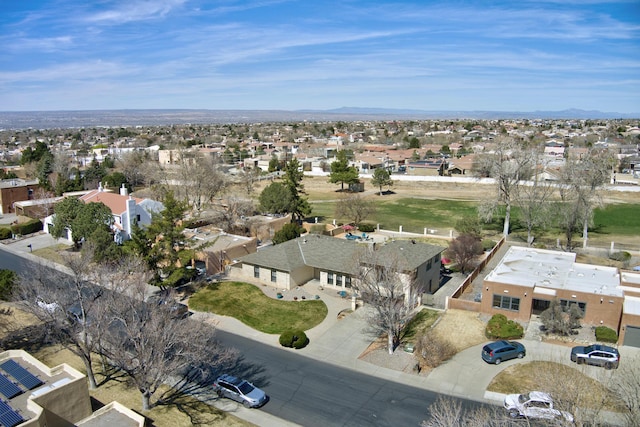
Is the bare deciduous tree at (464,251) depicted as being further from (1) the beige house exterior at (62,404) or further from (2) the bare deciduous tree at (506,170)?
(1) the beige house exterior at (62,404)

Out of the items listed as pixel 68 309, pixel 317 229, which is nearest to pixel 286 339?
pixel 68 309

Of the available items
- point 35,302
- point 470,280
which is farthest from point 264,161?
point 35,302

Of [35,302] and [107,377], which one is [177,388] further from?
[35,302]

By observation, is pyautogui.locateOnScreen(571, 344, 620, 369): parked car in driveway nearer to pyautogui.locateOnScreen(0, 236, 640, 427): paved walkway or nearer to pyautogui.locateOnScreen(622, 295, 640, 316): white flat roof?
pyautogui.locateOnScreen(0, 236, 640, 427): paved walkway

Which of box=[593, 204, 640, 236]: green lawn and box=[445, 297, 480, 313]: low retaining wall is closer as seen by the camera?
→ box=[445, 297, 480, 313]: low retaining wall

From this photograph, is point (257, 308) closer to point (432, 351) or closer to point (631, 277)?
point (432, 351)

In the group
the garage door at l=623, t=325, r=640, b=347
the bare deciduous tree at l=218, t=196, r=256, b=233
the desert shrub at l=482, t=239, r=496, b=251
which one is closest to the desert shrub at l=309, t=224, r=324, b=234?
the bare deciduous tree at l=218, t=196, r=256, b=233
